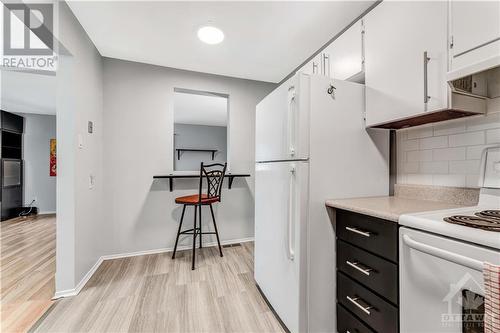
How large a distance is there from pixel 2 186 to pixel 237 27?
226 inches

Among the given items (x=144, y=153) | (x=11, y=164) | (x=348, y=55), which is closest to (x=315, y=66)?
(x=348, y=55)

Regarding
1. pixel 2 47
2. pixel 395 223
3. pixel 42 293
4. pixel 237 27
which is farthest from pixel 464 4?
pixel 2 47

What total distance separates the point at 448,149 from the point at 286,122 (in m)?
1.01

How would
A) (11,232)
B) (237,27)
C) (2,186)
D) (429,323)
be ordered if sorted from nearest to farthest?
(429,323) < (237,27) < (11,232) < (2,186)

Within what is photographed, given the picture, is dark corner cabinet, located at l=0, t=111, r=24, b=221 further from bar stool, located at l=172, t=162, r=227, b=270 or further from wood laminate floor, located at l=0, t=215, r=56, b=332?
bar stool, located at l=172, t=162, r=227, b=270

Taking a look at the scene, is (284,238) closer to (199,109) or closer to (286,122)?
(286,122)

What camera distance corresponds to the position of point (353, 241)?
1226 millimetres

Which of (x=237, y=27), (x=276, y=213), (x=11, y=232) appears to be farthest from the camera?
(x=11, y=232)

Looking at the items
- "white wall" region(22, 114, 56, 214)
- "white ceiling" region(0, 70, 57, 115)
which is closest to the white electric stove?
"white ceiling" region(0, 70, 57, 115)

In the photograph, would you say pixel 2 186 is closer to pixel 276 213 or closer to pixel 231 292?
pixel 231 292

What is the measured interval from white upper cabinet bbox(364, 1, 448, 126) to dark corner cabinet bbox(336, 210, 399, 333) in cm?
68

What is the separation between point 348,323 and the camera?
1.25 metres

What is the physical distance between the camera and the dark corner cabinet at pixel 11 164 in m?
4.42

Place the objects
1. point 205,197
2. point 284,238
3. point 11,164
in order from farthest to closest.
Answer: point 11,164, point 205,197, point 284,238
